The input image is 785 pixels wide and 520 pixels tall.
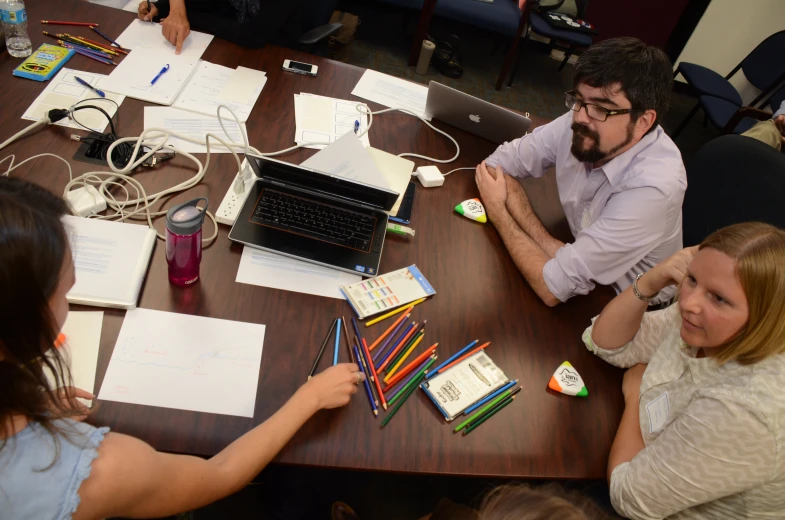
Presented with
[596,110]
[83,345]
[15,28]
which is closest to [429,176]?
[596,110]

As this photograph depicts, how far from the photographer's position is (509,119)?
1801 mm

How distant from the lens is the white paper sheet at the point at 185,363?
97 cm

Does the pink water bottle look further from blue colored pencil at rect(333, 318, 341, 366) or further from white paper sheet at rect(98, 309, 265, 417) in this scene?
blue colored pencil at rect(333, 318, 341, 366)

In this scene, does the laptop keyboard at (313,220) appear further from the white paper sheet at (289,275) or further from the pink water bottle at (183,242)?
the pink water bottle at (183,242)

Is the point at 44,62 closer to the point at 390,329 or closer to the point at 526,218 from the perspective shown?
the point at 390,329

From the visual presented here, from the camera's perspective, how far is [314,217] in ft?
4.35

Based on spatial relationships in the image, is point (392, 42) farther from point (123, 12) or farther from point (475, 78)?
point (123, 12)

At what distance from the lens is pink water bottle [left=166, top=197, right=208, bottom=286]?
3.47 ft

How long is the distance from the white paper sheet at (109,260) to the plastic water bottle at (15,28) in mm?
795

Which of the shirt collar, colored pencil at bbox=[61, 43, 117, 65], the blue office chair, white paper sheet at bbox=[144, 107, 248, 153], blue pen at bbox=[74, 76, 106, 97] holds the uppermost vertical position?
the shirt collar

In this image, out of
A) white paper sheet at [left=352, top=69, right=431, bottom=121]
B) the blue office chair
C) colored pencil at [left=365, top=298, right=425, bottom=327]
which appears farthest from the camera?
the blue office chair

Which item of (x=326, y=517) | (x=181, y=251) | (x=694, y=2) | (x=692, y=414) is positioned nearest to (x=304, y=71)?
(x=181, y=251)

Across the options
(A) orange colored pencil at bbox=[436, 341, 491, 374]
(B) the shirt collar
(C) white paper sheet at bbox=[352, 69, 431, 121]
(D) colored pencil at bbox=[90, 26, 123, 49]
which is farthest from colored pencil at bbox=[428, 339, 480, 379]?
(D) colored pencil at bbox=[90, 26, 123, 49]

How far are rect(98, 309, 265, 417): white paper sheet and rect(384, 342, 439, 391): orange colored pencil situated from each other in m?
0.28
